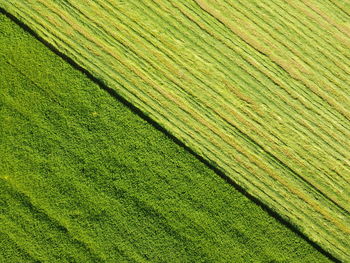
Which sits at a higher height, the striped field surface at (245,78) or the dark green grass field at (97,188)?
the striped field surface at (245,78)

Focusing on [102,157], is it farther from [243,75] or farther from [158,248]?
[243,75]

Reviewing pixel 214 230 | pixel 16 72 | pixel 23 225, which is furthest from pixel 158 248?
pixel 16 72

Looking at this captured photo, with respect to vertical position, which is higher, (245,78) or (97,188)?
(245,78)

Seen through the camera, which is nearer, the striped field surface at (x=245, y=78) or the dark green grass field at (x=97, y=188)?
the dark green grass field at (x=97, y=188)

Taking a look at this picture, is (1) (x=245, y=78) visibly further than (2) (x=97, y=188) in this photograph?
Yes

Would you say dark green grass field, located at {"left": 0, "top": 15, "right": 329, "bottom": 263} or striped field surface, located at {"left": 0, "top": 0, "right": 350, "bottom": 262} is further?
striped field surface, located at {"left": 0, "top": 0, "right": 350, "bottom": 262}
